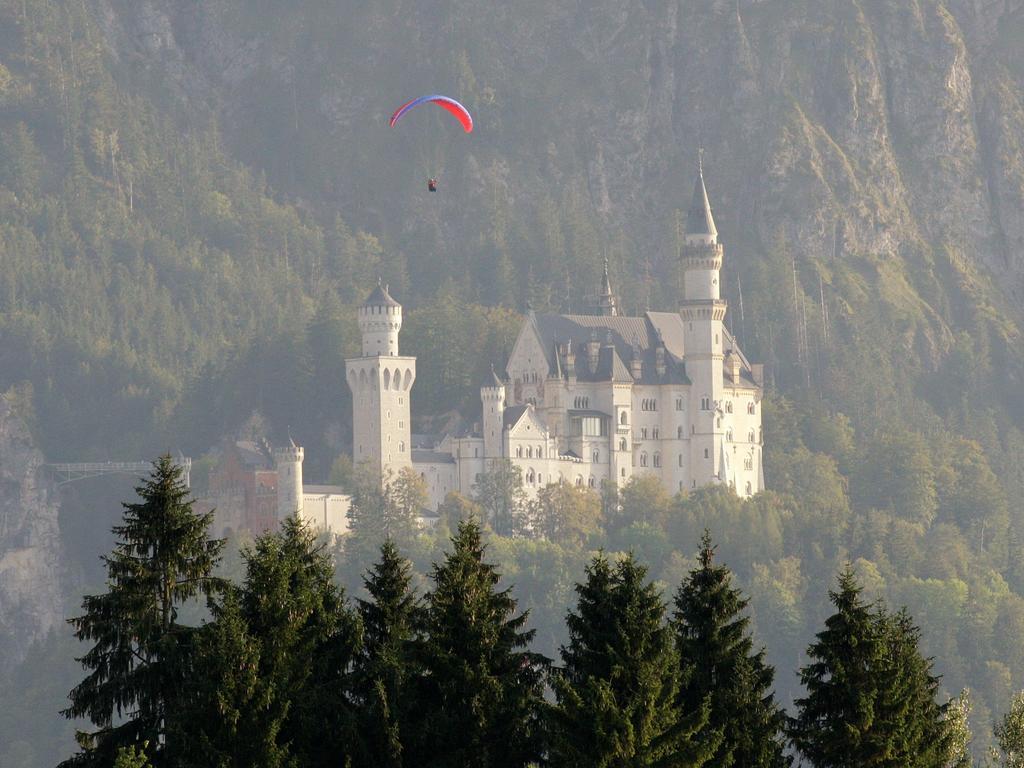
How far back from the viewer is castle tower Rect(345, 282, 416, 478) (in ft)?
529

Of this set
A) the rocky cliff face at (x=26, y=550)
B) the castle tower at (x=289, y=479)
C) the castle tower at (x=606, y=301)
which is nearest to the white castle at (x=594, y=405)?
the castle tower at (x=289, y=479)

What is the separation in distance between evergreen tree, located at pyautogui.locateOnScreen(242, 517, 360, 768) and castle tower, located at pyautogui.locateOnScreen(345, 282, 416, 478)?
323 feet

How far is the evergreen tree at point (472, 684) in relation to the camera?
59.2 m

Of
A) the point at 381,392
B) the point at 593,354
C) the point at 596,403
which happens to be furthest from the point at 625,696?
the point at 593,354

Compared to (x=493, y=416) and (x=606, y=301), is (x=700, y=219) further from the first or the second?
(x=493, y=416)

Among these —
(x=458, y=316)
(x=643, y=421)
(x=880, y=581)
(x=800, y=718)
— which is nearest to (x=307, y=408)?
(x=458, y=316)

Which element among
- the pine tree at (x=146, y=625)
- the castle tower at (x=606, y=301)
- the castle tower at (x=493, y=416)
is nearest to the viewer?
the pine tree at (x=146, y=625)

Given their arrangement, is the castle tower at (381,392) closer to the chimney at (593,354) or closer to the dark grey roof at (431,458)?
the dark grey roof at (431,458)

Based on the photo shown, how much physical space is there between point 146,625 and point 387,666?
4.83 metres

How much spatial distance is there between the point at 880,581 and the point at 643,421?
15.3 meters

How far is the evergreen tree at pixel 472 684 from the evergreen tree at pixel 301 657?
1603 millimetres

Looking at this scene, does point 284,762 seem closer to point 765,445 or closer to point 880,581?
point 880,581

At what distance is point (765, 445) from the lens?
182875 millimetres

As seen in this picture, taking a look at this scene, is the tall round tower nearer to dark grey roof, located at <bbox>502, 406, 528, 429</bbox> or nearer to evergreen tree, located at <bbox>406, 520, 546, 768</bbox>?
dark grey roof, located at <bbox>502, 406, 528, 429</bbox>
